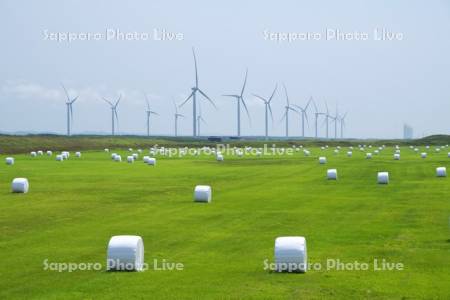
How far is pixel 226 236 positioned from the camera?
24438mm

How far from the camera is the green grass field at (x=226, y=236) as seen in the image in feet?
54.7

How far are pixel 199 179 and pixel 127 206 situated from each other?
19.2 meters

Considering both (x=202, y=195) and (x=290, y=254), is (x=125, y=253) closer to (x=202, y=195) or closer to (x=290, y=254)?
(x=290, y=254)

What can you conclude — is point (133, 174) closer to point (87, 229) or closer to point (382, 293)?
point (87, 229)

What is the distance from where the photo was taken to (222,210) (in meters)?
32.3

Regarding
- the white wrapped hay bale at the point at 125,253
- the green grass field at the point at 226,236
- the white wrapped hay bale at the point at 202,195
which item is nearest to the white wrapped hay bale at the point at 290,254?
the green grass field at the point at 226,236

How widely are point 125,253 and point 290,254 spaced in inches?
144

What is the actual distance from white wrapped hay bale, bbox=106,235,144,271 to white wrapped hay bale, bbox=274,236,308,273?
122 inches

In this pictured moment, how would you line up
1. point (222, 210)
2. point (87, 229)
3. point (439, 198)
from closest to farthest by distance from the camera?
point (87, 229), point (222, 210), point (439, 198)

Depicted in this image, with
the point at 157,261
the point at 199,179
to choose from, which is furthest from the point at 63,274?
the point at 199,179

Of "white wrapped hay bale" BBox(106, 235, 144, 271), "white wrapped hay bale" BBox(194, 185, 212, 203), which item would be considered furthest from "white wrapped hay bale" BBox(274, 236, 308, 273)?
"white wrapped hay bale" BBox(194, 185, 212, 203)

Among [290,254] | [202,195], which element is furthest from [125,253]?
[202,195]

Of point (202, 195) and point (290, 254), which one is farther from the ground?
point (202, 195)

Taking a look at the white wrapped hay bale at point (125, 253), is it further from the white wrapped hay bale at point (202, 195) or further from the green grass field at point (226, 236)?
the white wrapped hay bale at point (202, 195)
